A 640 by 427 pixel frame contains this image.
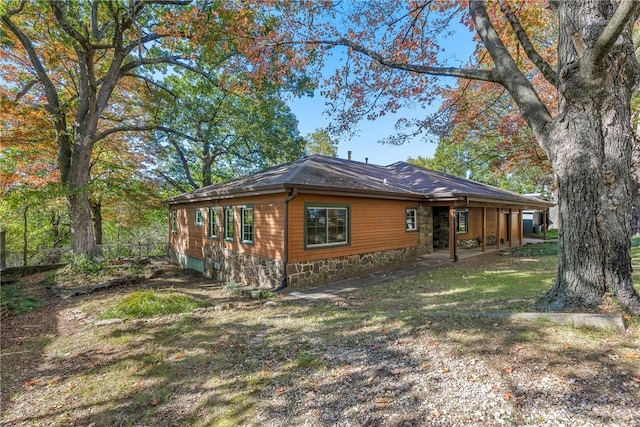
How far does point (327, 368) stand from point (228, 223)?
8465mm

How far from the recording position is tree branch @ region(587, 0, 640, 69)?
3.14 metres

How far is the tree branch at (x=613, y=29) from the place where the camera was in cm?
314

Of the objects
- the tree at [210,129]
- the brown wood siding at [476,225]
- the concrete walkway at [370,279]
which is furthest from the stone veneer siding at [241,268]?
the brown wood siding at [476,225]

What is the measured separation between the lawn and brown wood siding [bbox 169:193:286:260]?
278cm

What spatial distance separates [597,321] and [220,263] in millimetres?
10571

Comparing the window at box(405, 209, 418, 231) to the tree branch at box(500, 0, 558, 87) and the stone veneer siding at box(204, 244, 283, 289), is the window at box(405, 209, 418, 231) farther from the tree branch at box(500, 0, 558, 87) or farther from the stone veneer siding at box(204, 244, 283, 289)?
the tree branch at box(500, 0, 558, 87)

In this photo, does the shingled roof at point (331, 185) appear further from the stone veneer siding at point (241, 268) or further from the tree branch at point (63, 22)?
the tree branch at point (63, 22)

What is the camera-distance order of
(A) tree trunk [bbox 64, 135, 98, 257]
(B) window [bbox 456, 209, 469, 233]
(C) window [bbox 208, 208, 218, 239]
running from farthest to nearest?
(B) window [bbox 456, 209, 469, 233] < (C) window [bbox 208, 208, 218, 239] < (A) tree trunk [bbox 64, 135, 98, 257]

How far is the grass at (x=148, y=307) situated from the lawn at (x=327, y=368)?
8 centimetres

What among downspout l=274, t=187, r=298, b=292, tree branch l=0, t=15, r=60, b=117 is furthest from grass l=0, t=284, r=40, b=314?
tree branch l=0, t=15, r=60, b=117

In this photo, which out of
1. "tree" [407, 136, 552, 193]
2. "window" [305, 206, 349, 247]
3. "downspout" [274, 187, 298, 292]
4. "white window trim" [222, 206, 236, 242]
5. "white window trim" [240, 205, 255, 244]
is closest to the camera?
"downspout" [274, 187, 298, 292]

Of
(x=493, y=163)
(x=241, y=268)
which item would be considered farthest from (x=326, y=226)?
(x=493, y=163)

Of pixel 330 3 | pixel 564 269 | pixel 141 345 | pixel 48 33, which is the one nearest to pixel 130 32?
pixel 48 33

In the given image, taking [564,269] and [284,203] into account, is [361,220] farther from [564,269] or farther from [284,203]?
[564,269]
